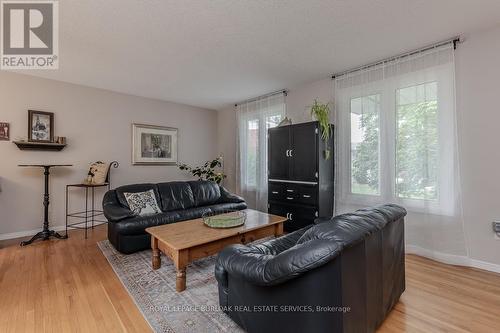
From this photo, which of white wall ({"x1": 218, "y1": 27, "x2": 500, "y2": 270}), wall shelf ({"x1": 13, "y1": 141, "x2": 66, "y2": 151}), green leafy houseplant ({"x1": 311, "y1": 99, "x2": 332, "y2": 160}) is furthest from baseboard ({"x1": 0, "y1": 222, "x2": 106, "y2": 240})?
white wall ({"x1": 218, "y1": 27, "x2": 500, "y2": 270})

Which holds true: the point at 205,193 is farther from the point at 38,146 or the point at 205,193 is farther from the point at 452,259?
the point at 452,259

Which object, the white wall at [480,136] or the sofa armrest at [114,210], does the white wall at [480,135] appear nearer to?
the white wall at [480,136]

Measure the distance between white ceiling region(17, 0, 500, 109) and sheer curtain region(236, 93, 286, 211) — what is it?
93 centimetres

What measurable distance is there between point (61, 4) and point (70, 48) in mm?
902

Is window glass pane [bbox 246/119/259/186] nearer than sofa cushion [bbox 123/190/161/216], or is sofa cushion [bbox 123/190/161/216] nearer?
sofa cushion [bbox 123/190/161/216]

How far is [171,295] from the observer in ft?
6.64

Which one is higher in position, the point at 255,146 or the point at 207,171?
the point at 255,146

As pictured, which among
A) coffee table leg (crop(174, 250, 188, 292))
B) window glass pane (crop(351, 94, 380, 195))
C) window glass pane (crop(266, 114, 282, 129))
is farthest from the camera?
window glass pane (crop(266, 114, 282, 129))

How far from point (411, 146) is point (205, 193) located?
3.17 m

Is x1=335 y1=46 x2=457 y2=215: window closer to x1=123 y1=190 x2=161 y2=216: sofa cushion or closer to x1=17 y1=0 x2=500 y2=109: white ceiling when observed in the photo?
x1=17 y1=0 x2=500 y2=109: white ceiling

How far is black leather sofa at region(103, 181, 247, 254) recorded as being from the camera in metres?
2.92

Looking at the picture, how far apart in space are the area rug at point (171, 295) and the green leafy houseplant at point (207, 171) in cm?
261

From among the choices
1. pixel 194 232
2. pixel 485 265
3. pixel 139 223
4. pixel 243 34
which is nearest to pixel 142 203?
pixel 139 223

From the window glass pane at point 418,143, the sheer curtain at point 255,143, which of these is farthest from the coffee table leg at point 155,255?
the window glass pane at point 418,143
